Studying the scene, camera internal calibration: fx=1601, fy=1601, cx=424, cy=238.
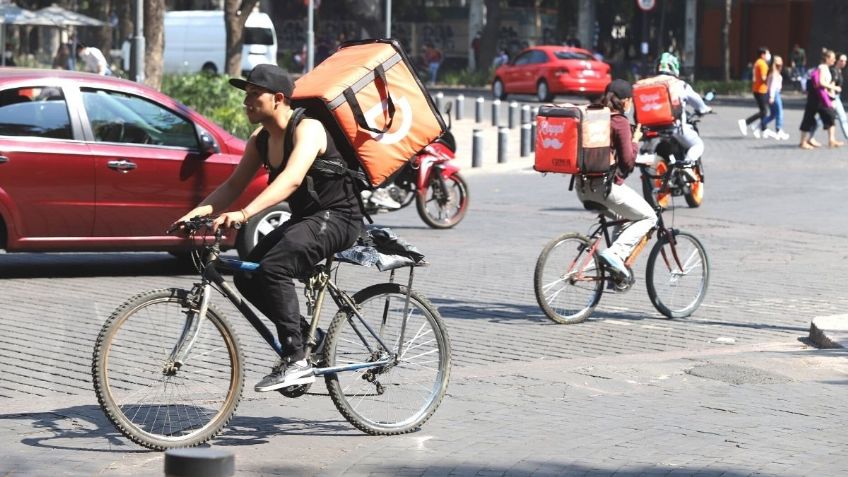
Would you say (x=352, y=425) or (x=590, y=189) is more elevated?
(x=590, y=189)

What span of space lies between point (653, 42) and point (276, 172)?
58.9 m

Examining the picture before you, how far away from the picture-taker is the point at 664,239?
35.0 feet

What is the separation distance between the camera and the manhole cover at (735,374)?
8266 mm

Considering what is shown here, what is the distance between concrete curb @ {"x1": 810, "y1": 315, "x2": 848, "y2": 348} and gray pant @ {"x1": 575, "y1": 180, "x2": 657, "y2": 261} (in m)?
1.24

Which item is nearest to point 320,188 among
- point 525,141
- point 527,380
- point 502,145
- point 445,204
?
point 527,380

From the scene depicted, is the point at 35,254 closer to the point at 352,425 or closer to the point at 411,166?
the point at 411,166

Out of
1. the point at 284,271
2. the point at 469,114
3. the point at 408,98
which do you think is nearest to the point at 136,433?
the point at 284,271

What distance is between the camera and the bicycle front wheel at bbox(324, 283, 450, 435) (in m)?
Answer: 6.71

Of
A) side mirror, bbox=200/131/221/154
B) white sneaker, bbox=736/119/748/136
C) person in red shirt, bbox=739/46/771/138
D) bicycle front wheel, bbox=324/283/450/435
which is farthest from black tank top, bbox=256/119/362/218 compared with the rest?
white sneaker, bbox=736/119/748/136

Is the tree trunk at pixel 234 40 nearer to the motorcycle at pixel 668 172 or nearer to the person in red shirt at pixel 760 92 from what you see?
the person in red shirt at pixel 760 92

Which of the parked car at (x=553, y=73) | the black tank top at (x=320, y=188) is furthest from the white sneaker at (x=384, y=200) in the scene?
the parked car at (x=553, y=73)

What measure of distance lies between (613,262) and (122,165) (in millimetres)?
3711

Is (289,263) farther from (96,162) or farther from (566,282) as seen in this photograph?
(96,162)

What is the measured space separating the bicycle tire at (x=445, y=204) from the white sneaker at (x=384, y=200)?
0.23 meters
